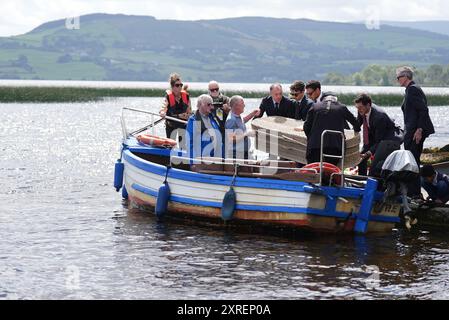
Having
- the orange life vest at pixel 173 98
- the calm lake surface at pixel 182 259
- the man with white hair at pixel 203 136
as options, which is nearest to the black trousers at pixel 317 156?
the calm lake surface at pixel 182 259

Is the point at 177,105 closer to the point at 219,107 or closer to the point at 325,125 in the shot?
the point at 219,107

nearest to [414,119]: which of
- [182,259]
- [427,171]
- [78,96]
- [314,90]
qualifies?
[427,171]

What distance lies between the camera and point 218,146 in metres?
16.3

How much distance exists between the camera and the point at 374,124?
621 inches

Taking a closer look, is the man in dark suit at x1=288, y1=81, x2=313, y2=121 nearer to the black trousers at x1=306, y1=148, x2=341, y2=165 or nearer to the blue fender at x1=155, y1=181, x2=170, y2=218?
the black trousers at x1=306, y1=148, x2=341, y2=165

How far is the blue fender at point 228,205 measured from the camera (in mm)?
15398

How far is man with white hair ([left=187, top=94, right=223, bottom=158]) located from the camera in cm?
1614

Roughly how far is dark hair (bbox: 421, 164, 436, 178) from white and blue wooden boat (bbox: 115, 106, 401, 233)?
1020 mm

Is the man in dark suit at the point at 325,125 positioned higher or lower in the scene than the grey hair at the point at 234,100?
lower

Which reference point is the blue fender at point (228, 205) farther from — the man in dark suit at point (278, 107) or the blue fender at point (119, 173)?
the blue fender at point (119, 173)

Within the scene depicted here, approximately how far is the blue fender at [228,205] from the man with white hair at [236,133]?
3.37ft

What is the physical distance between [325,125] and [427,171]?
2153 mm

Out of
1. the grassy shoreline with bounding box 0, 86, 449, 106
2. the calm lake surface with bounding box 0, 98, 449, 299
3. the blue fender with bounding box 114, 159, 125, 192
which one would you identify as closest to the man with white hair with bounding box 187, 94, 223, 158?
the calm lake surface with bounding box 0, 98, 449, 299
